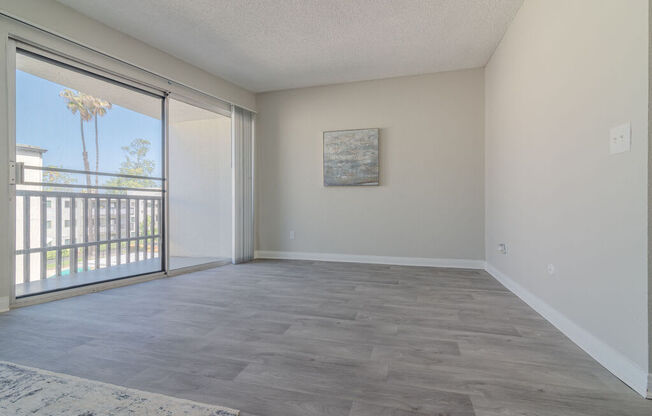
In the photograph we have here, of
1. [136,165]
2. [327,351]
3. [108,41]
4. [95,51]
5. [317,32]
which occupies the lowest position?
[327,351]

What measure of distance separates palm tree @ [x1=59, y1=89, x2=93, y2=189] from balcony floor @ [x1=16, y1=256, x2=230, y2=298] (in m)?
1.01

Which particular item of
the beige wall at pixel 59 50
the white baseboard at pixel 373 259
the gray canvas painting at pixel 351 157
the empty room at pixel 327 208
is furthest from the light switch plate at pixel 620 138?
the beige wall at pixel 59 50

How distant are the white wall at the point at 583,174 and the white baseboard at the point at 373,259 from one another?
1.14 metres

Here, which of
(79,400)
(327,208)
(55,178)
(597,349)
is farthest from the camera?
(327,208)

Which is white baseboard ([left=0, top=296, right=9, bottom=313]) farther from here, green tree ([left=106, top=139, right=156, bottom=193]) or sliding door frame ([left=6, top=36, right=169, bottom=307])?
green tree ([left=106, top=139, right=156, bottom=193])

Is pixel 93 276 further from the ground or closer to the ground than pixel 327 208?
closer to the ground

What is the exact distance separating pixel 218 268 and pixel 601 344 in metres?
4.00

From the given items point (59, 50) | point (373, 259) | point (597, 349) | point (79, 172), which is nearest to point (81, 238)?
point (79, 172)

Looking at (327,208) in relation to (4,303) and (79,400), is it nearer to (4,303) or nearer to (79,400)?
(4,303)

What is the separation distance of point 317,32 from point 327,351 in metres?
3.13

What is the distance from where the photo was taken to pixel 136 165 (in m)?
3.55

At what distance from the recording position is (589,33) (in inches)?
66.7

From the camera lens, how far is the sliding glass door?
2.65 metres

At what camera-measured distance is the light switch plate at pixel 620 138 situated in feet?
4.55
